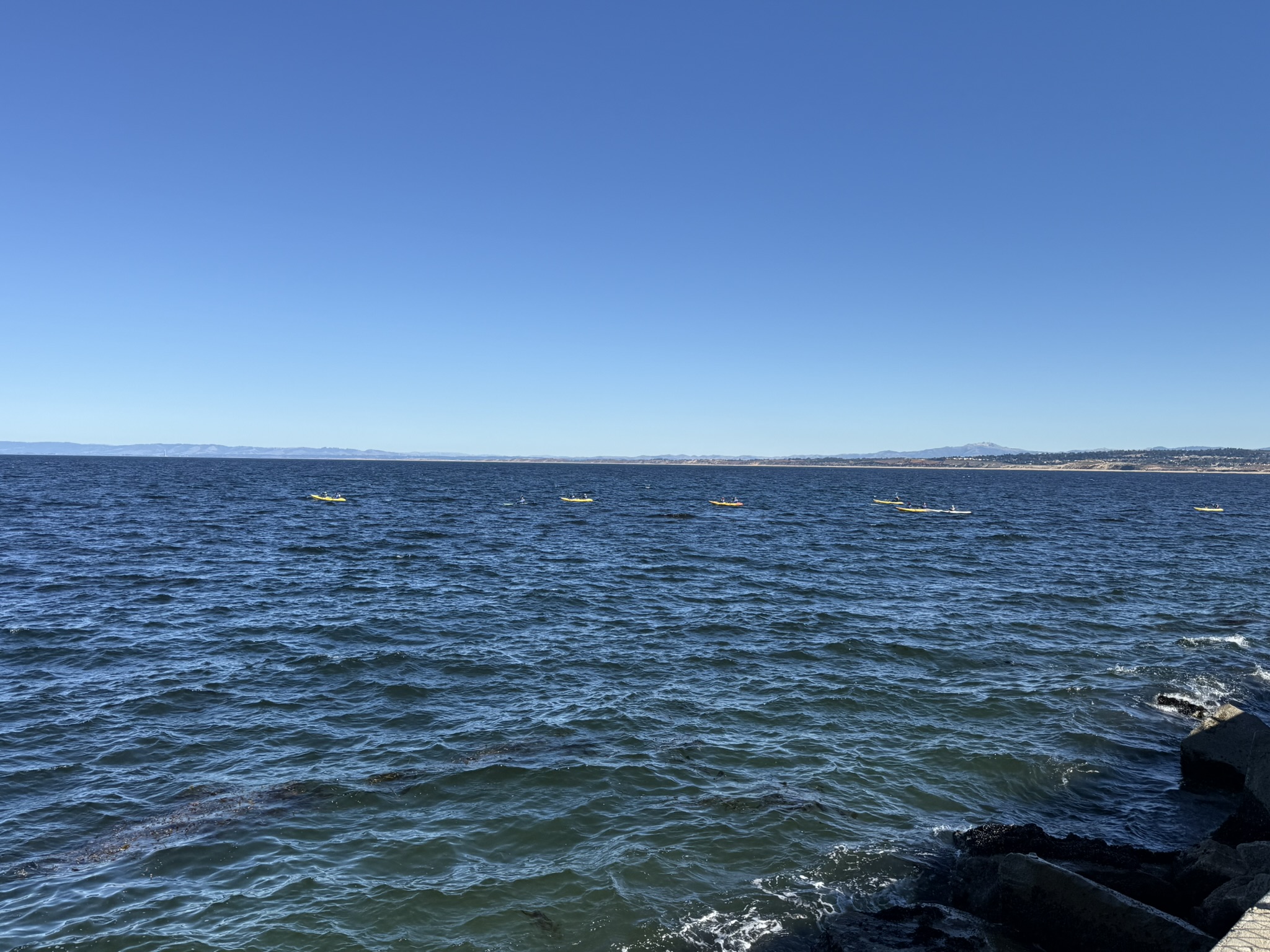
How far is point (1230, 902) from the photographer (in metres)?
9.34

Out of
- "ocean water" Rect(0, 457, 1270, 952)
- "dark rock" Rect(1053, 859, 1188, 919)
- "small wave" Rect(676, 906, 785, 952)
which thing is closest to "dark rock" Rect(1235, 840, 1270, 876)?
"dark rock" Rect(1053, 859, 1188, 919)

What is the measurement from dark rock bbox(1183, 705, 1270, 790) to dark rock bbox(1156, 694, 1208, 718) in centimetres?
444

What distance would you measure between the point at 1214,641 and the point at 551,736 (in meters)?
25.5

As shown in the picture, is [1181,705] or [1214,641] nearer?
[1181,705]

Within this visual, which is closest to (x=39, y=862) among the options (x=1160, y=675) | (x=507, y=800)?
(x=507, y=800)

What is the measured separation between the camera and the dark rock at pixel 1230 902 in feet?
29.6

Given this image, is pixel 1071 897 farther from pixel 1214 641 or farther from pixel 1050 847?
pixel 1214 641

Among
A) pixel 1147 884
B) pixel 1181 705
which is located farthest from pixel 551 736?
pixel 1181 705

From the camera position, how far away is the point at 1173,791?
15023 millimetres

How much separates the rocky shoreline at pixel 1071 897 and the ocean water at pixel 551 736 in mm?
679

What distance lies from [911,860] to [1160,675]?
15949 millimetres

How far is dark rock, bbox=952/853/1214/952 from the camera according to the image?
345 inches

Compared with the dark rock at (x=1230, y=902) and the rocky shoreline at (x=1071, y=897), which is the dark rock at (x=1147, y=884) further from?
the dark rock at (x=1230, y=902)

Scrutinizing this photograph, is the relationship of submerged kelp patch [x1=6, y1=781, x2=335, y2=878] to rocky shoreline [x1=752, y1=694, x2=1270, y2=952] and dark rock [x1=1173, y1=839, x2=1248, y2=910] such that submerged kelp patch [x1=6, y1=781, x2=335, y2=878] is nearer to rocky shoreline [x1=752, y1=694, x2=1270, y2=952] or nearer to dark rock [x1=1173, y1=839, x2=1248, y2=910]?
rocky shoreline [x1=752, y1=694, x2=1270, y2=952]
